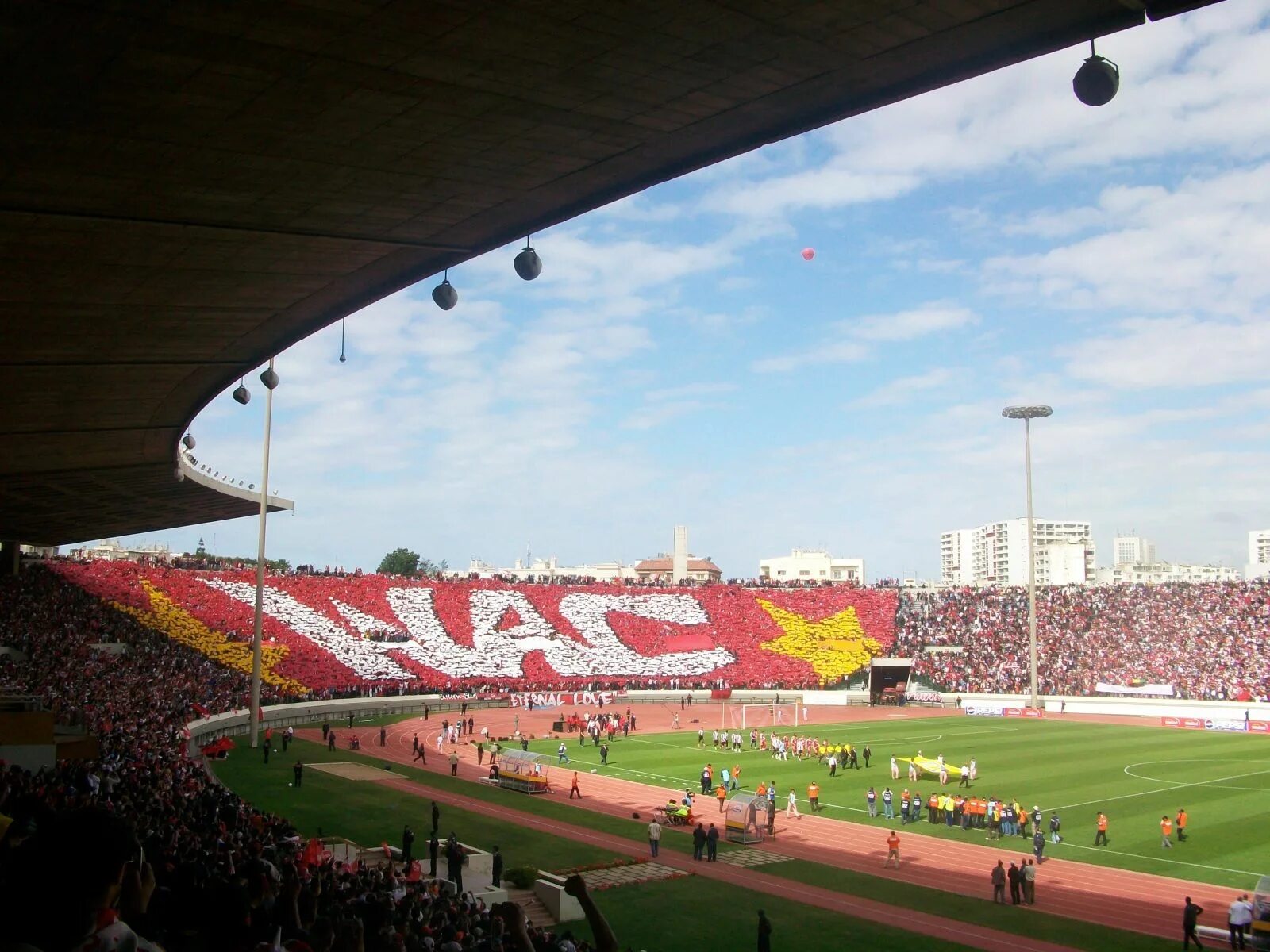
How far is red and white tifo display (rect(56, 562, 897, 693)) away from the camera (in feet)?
196

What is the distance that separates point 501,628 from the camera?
246ft

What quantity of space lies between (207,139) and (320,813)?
973 inches

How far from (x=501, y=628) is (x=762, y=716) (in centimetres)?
2103

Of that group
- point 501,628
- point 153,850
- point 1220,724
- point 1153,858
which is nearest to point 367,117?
point 153,850

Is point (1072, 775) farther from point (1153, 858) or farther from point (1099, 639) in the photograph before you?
point (1099, 639)

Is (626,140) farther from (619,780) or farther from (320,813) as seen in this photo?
(619,780)

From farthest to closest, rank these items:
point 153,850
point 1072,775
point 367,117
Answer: point 1072,775
point 153,850
point 367,117

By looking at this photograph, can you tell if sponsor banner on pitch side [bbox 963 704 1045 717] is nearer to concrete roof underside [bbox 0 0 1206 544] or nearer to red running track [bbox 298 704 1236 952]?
red running track [bbox 298 704 1236 952]

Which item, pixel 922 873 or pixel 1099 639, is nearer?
pixel 922 873

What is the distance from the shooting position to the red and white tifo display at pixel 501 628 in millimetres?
59844

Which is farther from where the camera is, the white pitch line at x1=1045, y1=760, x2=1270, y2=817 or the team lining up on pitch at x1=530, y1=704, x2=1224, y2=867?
the white pitch line at x1=1045, y1=760, x2=1270, y2=817

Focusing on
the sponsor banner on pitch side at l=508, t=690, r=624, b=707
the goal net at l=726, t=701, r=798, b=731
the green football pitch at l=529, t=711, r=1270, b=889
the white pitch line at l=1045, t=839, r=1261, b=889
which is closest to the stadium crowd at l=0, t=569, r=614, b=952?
the green football pitch at l=529, t=711, r=1270, b=889

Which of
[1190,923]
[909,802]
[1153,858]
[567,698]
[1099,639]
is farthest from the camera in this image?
[1099,639]

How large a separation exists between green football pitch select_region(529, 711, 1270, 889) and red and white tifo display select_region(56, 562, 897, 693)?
1541cm
